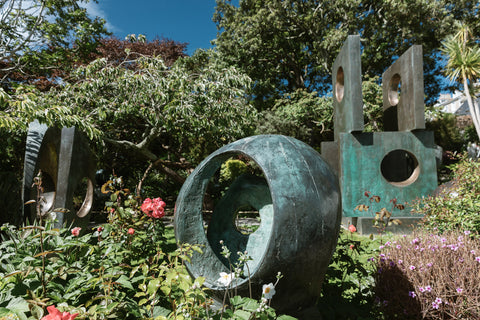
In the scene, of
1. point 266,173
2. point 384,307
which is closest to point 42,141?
point 266,173

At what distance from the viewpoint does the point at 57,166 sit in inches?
199

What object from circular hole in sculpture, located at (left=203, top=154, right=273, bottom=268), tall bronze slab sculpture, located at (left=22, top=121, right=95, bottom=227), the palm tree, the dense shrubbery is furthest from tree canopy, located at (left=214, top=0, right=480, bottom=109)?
the dense shrubbery

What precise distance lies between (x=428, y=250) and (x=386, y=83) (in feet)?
Answer: 26.1

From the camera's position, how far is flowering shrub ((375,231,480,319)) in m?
2.36

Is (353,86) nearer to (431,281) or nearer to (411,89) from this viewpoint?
(411,89)

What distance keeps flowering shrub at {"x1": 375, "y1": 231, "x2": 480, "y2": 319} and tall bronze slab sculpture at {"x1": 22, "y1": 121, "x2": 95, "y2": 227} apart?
4171mm

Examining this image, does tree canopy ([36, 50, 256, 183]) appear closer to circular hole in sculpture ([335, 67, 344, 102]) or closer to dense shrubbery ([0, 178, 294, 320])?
circular hole in sculpture ([335, 67, 344, 102])

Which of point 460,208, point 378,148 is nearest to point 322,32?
point 378,148

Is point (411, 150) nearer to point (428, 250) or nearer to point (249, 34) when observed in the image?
point (428, 250)

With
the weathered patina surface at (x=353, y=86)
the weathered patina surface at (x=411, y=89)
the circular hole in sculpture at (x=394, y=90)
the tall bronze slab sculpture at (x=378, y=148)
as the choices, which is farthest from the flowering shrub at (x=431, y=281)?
the circular hole in sculpture at (x=394, y=90)

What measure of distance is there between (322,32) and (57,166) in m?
15.2

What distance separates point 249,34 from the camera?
16562 mm

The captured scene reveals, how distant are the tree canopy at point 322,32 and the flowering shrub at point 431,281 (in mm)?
14417

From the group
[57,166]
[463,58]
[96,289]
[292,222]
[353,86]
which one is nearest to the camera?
[292,222]
